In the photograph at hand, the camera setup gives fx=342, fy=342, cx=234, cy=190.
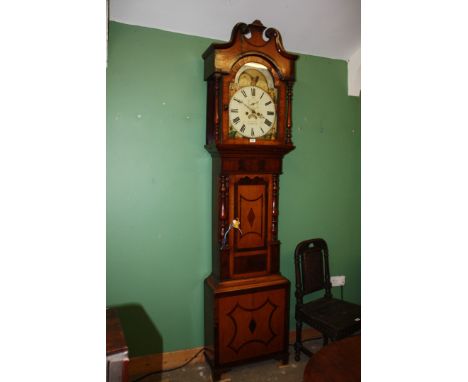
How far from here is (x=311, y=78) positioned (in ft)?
9.62

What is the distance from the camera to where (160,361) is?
2.54 m

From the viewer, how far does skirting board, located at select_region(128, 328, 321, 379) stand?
248 centimetres

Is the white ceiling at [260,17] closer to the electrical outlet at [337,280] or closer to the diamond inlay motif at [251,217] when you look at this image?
the diamond inlay motif at [251,217]

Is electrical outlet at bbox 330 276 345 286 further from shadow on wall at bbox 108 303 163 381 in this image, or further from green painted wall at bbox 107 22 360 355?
shadow on wall at bbox 108 303 163 381

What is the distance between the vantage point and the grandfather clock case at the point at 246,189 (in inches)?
90.7

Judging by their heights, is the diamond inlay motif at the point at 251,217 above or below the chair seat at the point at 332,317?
above

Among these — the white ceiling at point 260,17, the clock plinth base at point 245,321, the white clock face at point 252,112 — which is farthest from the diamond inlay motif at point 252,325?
the white ceiling at point 260,17

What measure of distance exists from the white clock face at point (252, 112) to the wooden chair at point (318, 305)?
3.25 feet

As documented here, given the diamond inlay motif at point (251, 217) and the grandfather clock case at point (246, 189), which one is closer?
the grandfather clock case at point (246, 189)

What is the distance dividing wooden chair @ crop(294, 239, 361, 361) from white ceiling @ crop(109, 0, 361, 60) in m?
1.66

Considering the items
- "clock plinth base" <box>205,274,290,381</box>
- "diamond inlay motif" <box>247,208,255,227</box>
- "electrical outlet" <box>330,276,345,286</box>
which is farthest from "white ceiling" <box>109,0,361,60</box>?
"electrical outlet" <box>330,276,345,286</box>

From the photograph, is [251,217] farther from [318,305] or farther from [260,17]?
[260,17]
